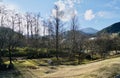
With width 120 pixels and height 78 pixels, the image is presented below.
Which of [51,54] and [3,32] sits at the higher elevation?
[3,32]

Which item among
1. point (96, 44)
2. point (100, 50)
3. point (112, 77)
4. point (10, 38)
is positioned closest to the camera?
point (112, 77)

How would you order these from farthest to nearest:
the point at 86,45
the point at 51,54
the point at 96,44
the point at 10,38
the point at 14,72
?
the point at 86,45, the point at 96,44, the point at 51,54, the point at 10,38, the point at 14,72

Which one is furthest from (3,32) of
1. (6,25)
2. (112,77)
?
(112,77)

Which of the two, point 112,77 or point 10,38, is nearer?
point 112,77

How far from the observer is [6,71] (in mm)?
48969

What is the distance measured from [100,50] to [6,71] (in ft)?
146

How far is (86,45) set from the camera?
99312 mm

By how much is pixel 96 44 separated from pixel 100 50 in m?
6.73

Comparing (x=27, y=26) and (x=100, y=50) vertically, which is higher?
(x=27, y=26)

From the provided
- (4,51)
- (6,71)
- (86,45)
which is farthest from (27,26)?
(6,71)

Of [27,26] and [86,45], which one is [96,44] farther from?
[27,26]

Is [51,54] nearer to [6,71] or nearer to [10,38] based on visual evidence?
[10,38]

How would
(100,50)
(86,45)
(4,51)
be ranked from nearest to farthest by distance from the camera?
(4,51) < (100,50) < (86,45)

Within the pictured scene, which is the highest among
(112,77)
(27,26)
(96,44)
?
(27,26)
